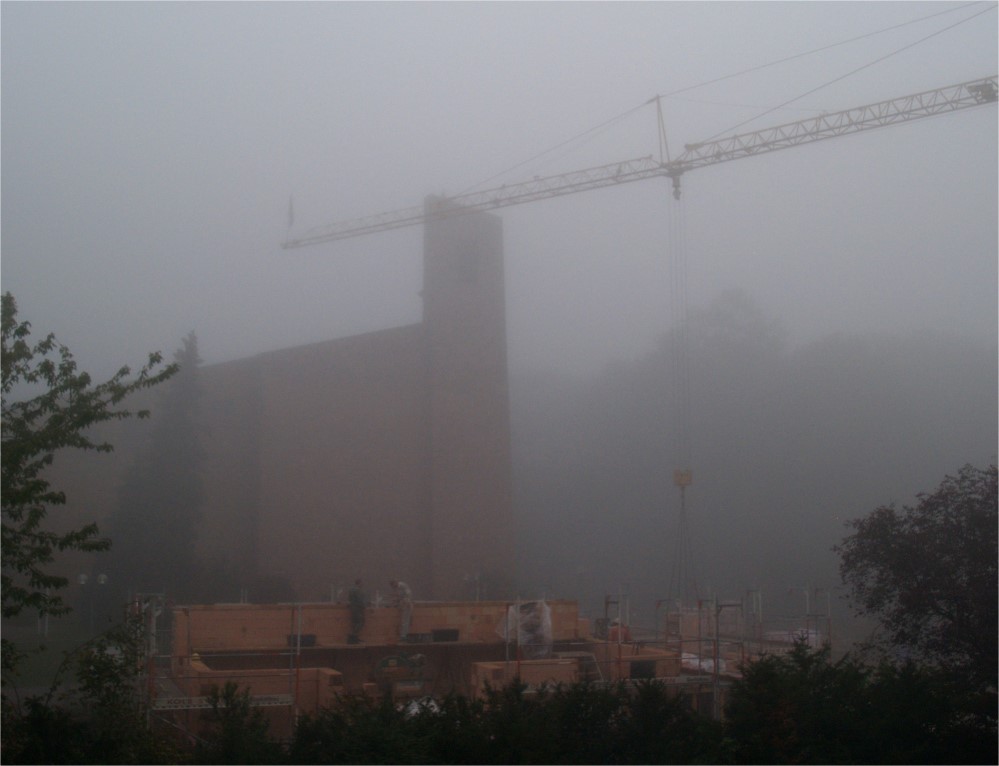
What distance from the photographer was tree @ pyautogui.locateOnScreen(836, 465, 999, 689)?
10.7 meters

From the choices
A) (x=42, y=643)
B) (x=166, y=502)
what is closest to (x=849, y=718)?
(x=42, y=643)

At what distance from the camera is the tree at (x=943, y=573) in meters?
10.7

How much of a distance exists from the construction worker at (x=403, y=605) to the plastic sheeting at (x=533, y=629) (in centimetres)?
186

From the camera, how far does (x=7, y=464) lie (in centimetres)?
906

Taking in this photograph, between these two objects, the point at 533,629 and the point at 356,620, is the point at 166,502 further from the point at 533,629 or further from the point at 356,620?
the point at 533,629

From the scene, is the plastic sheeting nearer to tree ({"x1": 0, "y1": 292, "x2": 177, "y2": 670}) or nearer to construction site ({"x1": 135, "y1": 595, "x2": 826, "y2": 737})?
construction site ({"x1": 135, "y1": 595, "x2": 826, "y2": 737})

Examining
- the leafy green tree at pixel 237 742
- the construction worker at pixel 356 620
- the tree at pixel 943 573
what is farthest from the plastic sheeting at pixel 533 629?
the leafy green tree at pixel 237 742

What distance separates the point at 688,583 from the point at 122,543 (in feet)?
→ 76.3

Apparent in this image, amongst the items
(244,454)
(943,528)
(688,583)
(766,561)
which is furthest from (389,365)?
(943,528)

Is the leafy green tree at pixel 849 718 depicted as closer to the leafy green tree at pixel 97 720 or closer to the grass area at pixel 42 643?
the leafy green tree at pixel 97 720

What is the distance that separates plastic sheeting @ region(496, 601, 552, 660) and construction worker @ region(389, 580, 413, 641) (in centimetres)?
186

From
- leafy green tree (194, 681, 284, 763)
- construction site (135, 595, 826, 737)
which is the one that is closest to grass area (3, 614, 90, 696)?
construction site (135, 595, 826, 737)

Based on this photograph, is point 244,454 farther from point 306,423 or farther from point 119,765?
point 119,765

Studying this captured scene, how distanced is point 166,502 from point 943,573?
1154 inches
